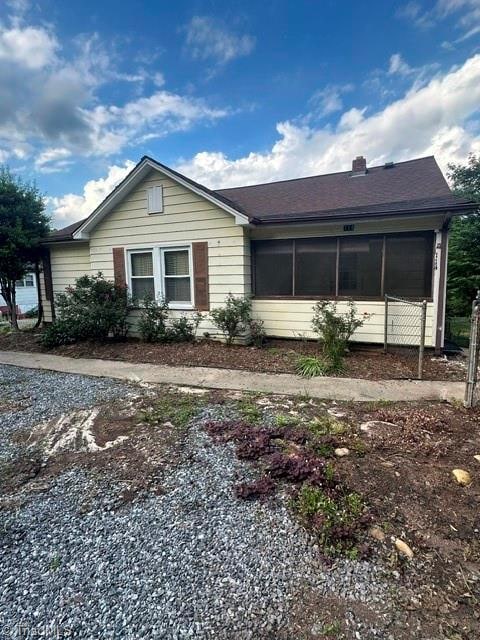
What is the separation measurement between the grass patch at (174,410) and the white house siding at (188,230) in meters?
3.49

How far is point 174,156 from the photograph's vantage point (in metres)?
12.7

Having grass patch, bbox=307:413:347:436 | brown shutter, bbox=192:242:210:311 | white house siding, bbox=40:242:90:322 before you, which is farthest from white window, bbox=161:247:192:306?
grass patch, bbox=307:413:347:436

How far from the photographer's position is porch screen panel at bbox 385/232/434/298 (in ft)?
20.7

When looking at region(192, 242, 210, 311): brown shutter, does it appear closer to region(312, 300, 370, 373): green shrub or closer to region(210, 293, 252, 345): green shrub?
region(210, 293, 252, 345): green shrub

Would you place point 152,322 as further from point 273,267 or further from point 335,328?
point 335,328

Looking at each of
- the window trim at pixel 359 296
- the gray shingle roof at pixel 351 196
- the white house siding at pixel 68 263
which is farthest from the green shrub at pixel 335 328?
the white house siding at pixel 68 263

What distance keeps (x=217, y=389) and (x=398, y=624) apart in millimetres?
3467

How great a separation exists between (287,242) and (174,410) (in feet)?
15.8

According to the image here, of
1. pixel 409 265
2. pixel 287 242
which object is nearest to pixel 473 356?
pixel 409 265

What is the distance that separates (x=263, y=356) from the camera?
21.1ft

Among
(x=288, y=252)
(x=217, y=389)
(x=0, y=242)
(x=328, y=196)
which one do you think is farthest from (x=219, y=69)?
(x=217, y=389)

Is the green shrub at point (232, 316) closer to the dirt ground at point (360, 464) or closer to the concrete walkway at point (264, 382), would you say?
the concrete walkway at point (264, 382)

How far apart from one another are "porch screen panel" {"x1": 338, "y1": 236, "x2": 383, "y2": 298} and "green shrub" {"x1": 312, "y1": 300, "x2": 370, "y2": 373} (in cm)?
39

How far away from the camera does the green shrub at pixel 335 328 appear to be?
568 cm
